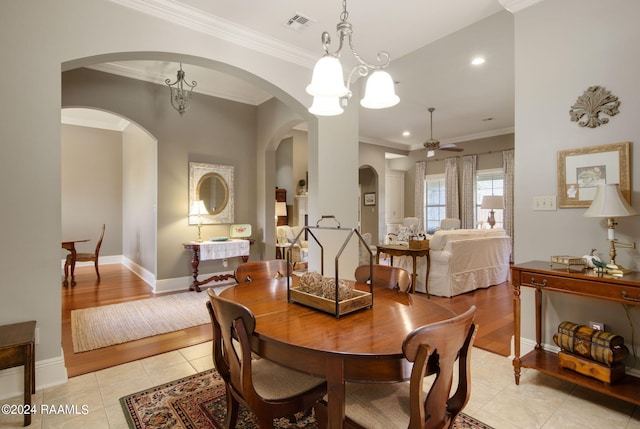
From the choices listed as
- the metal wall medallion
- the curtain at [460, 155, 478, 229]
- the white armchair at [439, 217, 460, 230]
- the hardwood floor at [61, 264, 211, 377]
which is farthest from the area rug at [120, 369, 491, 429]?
the curtain at [460, 155, 478, 229]

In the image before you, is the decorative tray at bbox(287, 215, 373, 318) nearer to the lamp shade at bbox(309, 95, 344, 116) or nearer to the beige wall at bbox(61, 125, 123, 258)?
the lamp shade at bbox(309, 95, 344, 116)

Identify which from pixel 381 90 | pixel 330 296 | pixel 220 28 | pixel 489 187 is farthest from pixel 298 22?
pixel 489 187

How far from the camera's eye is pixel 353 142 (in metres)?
3.98

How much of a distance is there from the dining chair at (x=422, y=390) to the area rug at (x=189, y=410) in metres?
0.69

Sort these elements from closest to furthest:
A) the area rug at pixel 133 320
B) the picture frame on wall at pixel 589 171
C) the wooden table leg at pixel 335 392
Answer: the wooden table leg at pixel 335 392
the picture frame on wall at pixel 589 171
the area rug at pixel 133 320

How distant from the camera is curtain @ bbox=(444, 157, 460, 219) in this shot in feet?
27.5

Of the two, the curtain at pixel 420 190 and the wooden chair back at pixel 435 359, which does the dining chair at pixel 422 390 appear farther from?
the curtain at pixel 420 190

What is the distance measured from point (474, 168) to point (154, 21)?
24.7ft

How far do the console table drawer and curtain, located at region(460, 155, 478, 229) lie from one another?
248 inches

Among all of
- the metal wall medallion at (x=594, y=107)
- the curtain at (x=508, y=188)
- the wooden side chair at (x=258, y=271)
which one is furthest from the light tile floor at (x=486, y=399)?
the curtain at (x=508, y=188)

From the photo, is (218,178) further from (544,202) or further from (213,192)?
(544,202)

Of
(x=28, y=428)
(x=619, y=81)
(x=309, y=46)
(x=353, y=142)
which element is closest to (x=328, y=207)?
(x=353, y=142)

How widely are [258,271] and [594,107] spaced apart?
2622 millimetres

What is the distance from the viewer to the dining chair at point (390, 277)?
76.7 inches
